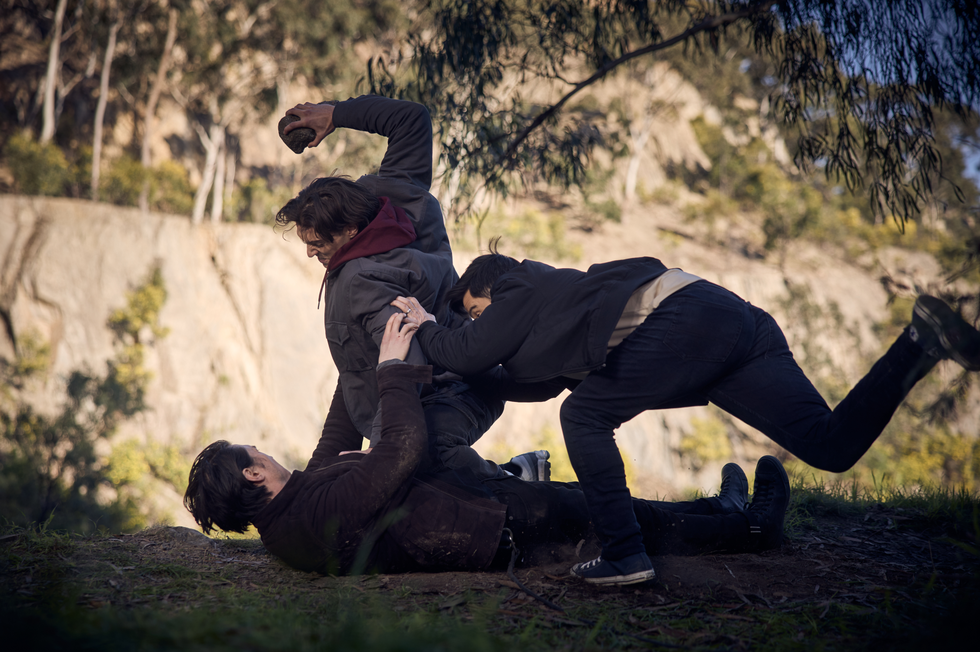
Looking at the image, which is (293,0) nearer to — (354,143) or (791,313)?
(354,143)

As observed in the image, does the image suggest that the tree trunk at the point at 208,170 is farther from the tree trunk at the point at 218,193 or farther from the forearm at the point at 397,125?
the forearm at the point at 397,125

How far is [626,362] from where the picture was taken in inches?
89.6

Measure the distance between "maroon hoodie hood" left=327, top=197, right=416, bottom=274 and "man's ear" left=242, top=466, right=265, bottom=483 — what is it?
939 mm

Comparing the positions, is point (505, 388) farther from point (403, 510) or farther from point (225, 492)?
point (225, 492)

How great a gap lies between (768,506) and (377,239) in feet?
7.02

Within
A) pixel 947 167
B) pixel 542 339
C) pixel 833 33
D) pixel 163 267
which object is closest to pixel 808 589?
pixel 542 339

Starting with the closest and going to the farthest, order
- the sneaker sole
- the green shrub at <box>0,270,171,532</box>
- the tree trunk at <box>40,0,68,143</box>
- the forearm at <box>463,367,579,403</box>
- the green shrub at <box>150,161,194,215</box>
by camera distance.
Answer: the sneaker sole → the forearm at <box>463,367,579,403</box> → the green shrub at <box>0,270,171,532</box> → the green shrub at <box>150,161,194,215</box> → the tree trunk at <box>40,0,68,143</box>

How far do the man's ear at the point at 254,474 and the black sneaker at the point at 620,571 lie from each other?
1437 mm

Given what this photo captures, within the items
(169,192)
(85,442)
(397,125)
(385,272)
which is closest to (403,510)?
(385,272)

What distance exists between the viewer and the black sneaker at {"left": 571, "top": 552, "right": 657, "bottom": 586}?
221 cm

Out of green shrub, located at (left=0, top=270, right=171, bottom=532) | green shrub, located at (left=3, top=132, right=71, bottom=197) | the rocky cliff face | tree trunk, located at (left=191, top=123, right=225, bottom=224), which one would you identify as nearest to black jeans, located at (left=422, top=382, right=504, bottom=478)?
the rocky cliff face

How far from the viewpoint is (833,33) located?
3.08 metres

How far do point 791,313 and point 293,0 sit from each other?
17.1 meters

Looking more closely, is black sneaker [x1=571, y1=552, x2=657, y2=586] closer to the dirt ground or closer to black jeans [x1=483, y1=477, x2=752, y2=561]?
the dirt ground
